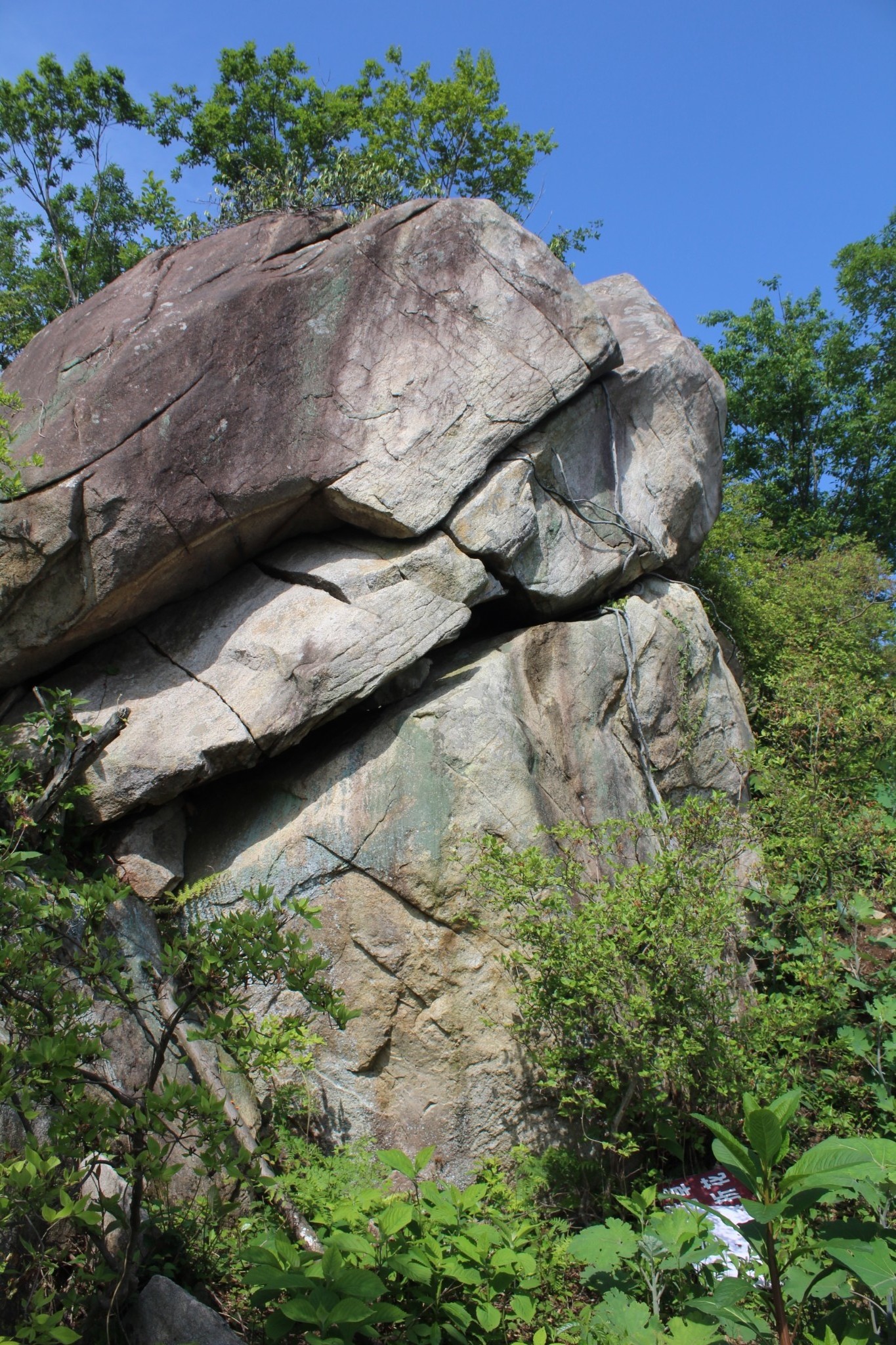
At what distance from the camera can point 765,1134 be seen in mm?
2652

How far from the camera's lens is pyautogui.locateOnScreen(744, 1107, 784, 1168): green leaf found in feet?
8.69

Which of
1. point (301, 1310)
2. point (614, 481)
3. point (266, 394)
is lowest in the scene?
point (301, 1310)

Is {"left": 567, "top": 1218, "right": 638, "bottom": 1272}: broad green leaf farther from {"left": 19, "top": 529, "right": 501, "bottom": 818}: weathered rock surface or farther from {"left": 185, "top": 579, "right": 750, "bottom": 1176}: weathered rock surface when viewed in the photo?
{"left": 19, "top": 529, "right": 501, "bottom": 818}: weathered rock surface

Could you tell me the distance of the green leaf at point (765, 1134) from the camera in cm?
265

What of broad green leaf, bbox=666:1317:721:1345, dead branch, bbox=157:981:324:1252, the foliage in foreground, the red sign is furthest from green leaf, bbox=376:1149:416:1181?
the red sign

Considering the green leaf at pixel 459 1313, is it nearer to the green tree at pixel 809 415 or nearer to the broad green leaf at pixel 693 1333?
the broad green leaf at pixel 693 1333

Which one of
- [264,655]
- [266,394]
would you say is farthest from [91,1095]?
[266,394]

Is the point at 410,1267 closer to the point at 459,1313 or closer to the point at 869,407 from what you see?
the point at 459,1313

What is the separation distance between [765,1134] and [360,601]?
4.47 m

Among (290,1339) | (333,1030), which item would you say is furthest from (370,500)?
(290,1339)

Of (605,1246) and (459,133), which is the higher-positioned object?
(459,133)

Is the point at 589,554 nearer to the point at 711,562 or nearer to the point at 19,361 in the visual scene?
the point at 711,562

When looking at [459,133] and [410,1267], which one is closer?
[410,1267]

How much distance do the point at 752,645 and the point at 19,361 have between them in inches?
302
